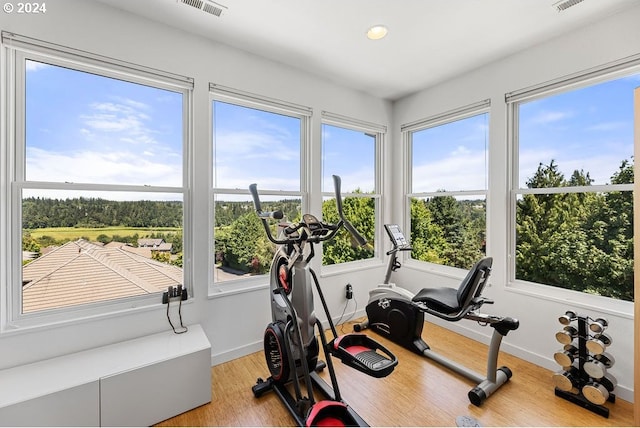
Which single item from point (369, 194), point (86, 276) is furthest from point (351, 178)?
point (86, 276)

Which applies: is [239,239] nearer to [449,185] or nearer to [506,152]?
[449,185]

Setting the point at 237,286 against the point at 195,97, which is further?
the point at 237,286

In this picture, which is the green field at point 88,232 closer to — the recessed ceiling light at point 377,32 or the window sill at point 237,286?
the window sill at point 237,286

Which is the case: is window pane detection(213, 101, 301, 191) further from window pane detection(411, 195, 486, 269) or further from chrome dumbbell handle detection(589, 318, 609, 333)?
chrome dumbbell handle detection(589, 318, 609, 333)

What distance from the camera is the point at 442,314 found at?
2150 mm

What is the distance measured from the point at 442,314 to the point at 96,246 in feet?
8.78

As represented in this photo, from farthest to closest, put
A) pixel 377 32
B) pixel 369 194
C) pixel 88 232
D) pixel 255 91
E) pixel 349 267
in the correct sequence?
pixel 369 194
pixel 349 267
pixel 255 91
pixel 377 32
pixel 88 232

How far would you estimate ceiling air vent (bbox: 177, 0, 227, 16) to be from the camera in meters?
1.90

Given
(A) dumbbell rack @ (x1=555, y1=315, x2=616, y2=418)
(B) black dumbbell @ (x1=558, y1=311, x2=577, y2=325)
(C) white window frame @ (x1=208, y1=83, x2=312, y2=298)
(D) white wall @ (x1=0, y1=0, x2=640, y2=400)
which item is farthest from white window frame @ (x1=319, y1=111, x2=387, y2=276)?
(A) dumbbell rack @ (x1=555, y1=315, x2=616, y2=418)

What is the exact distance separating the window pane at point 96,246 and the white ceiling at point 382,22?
4.65 feet

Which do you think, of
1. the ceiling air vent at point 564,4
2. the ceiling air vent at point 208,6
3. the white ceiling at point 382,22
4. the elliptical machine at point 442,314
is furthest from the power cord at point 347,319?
the ceiling air vent at point 564,4

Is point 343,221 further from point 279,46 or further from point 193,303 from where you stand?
point 279,46

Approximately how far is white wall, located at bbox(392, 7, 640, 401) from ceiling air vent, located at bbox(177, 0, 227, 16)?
2432mm

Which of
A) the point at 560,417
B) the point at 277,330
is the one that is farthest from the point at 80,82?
the point at 560,417
